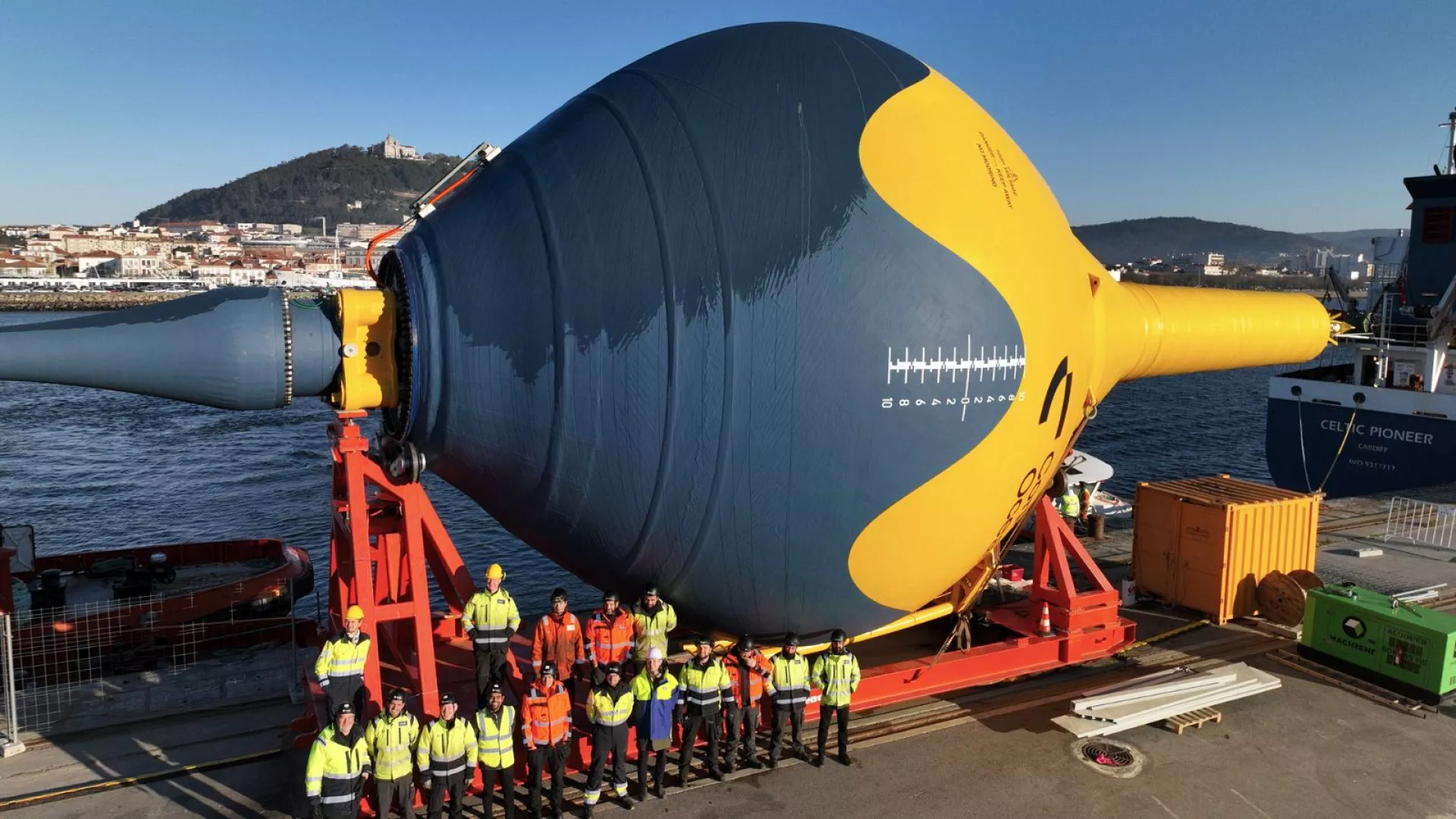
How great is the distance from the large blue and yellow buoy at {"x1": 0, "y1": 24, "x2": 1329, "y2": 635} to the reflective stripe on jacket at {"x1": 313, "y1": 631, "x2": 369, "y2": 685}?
1.61m

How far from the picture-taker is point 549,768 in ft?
25.3

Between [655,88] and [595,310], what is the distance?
2.04 m

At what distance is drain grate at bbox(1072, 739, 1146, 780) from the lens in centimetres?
877


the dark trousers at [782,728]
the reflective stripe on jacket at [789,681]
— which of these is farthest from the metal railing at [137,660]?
the reflective stripe on jacket at [789,681]

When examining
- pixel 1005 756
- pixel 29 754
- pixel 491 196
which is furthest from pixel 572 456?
pixel 29 754

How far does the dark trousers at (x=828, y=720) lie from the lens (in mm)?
8492

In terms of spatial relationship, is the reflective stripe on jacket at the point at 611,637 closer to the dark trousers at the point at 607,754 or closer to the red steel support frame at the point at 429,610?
the dark trousers at the point at 607,754

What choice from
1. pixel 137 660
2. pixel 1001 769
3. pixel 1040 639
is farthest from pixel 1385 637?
pixel 137 660

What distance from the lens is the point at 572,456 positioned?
22.5 ft

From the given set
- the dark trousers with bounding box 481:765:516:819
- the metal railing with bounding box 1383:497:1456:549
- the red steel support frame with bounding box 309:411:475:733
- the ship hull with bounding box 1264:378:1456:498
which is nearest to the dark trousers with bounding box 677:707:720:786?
the dark trousers with bounding box 481:765:516:819

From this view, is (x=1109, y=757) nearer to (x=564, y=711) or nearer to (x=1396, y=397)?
(x=564, y=711)

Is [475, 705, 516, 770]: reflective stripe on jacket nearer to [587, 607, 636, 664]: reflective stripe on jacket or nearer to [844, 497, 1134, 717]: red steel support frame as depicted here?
[587, 607, 636, 664]: reflective stripe on jacket

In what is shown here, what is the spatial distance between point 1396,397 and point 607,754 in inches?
1028

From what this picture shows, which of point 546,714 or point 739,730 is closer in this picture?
point 546,714
